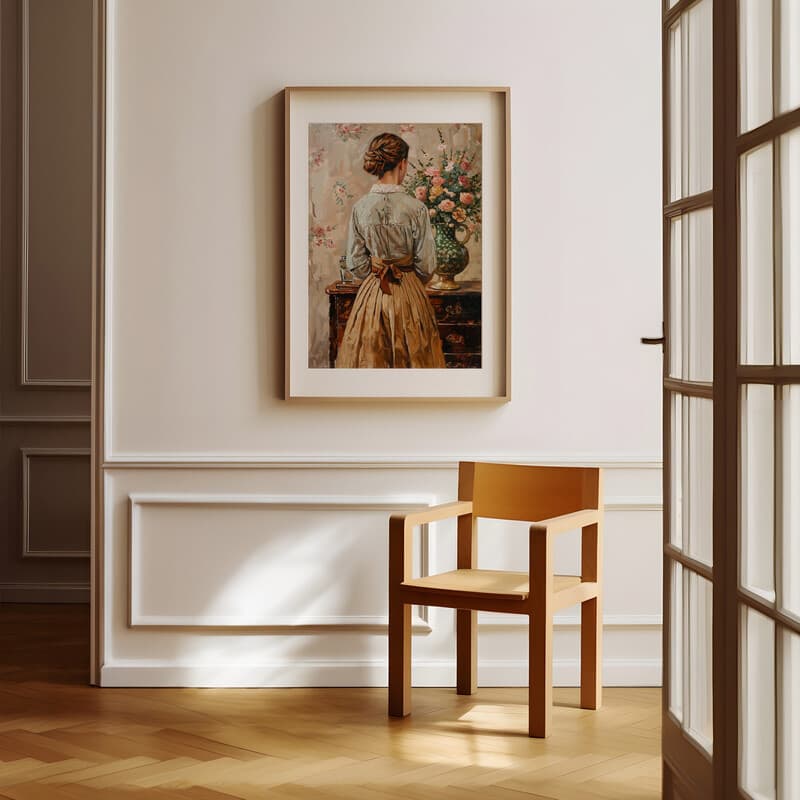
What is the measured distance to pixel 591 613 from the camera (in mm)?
3328

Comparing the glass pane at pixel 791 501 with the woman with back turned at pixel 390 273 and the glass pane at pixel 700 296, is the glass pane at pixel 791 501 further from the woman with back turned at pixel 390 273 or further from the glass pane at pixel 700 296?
the woman with back turned at pixel 390 273

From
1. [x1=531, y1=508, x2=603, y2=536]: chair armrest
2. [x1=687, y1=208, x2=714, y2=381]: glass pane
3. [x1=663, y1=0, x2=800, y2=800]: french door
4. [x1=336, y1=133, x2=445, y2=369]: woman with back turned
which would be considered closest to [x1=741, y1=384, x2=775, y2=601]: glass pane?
[x1=663, y1=0, x2=800, y2=800]: french door

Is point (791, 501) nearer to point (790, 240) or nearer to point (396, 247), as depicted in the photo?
point (790, 240)

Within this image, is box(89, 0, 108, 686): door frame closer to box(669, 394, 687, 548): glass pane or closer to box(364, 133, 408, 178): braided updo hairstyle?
box(364, 133, 408, 178): braided updo hairstyle

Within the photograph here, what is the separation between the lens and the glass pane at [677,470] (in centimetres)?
231

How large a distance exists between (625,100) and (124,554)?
2244 mm

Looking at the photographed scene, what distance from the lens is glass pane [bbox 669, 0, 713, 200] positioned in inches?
82.9

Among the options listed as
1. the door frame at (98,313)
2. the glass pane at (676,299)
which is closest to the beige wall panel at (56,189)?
the door frame at (98,313)

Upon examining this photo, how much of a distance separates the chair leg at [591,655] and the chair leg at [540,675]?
1.08 feet

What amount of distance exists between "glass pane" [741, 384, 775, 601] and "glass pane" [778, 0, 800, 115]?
0.46 meters

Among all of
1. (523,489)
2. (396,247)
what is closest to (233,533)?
(523,489)

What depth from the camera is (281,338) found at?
11.8 feet

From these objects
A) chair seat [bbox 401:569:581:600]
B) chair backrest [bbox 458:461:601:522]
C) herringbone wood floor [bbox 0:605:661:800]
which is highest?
chair backrest [bbox 458:461:601:522]

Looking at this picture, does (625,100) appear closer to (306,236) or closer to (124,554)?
(306,236)
